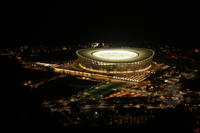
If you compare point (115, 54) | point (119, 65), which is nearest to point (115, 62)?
point (119, 65)

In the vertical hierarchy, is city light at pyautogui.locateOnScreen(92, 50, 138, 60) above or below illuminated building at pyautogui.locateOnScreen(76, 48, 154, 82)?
above

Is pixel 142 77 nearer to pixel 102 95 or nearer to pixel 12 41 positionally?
pixel 102 95

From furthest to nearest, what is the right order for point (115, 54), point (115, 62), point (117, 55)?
point (115, 54), point (117, 55), point (115, 62)

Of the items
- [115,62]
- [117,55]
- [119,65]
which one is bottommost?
[119,65]

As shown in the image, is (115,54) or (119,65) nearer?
(119,65)

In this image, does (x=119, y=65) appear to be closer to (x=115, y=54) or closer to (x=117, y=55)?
(x=117, y=55)

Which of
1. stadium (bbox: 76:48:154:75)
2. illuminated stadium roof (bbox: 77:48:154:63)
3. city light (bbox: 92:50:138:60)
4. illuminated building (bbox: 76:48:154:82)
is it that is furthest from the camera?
city light (bbox: 92:50:138:60)

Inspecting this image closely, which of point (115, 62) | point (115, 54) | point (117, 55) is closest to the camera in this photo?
point (115, 62)

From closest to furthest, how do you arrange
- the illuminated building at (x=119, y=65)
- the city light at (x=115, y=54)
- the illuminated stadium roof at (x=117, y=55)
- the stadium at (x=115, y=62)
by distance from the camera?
1. the illuminated building at (x=119, y=65)
2. the stadium at (x=115, y=62)
3. the illuminated stadium roof at (x=117, y=55)
4. the city light at (x=115, y=54)

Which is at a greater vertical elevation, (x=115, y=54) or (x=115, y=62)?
(x=115, y=54)
